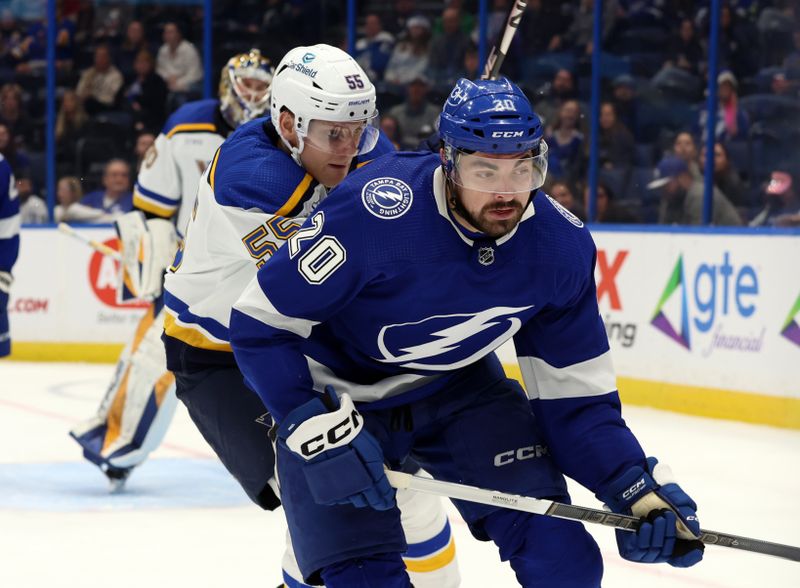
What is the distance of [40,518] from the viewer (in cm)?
403

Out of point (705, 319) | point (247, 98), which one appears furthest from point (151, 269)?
point (705, 319)

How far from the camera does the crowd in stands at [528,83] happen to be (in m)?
6.59

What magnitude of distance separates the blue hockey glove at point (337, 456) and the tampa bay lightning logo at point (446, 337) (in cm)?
17

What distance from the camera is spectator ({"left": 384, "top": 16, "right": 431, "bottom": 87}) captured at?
811cm

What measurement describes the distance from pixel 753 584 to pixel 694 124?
3871 mm

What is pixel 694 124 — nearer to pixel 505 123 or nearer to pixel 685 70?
pixel 685 70

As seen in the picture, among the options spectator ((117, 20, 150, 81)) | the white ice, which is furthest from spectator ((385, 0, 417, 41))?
the white ice

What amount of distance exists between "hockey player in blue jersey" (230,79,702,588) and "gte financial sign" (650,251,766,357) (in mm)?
3589

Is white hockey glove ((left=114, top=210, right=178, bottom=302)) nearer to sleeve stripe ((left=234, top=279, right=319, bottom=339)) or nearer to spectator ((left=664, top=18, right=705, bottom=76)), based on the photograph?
sleeve stripe ((left=234, top=279, right=319, bottom=339))

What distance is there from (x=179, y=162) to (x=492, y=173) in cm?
231

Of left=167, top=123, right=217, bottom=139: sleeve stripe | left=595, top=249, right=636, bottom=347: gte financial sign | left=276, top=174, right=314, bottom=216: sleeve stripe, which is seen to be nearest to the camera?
left=276, top=174, right=314, bottom=216: sleeve stripe

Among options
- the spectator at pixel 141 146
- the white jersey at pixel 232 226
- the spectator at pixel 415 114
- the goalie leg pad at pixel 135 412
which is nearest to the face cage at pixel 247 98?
the goalie leg pad at pixel 135 412

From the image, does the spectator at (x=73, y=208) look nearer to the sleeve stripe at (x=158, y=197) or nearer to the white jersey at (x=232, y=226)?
the sleeve stripe at (x=158, y=197)

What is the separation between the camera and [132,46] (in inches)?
350
